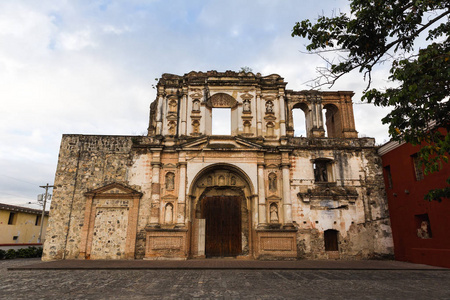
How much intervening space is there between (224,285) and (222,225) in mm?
8412

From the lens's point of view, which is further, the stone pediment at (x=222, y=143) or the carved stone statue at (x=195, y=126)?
the carved stone statue at (x=195, y=126)

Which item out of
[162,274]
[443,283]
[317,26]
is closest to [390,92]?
[317,26]

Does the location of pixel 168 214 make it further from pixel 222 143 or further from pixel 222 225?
pixel 222 143

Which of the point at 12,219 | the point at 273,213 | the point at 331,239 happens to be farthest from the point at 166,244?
the point at 12,219

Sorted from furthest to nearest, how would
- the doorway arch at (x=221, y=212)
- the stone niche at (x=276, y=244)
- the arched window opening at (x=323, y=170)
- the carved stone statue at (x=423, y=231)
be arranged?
the arched window opening at (x=323, y=170), the doorway arch at (x=221, y=212), the stone niche at (x=276, y=244), the carved stone statue at (x=423, y=231)

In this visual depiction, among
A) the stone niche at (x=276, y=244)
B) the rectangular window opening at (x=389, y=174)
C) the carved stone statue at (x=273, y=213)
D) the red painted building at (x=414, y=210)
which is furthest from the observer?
the rectangular window opening at (x=389, y=174)

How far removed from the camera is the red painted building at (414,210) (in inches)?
488

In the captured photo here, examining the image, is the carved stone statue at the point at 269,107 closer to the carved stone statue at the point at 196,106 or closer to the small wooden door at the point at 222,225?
the carved stone statue at the point at 196,106

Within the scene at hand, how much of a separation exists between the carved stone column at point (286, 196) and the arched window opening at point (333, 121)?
16.0 ft

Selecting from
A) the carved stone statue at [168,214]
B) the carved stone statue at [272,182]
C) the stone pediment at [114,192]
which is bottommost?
the carved stone statue at [168,214]

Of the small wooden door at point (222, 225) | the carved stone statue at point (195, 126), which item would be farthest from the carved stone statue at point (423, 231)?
the carved stone statue at point (195, 126)

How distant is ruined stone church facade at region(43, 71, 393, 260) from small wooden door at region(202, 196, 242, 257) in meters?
0.06

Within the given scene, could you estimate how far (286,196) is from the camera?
53.2 ft

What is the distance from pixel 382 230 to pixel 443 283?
776 cm
